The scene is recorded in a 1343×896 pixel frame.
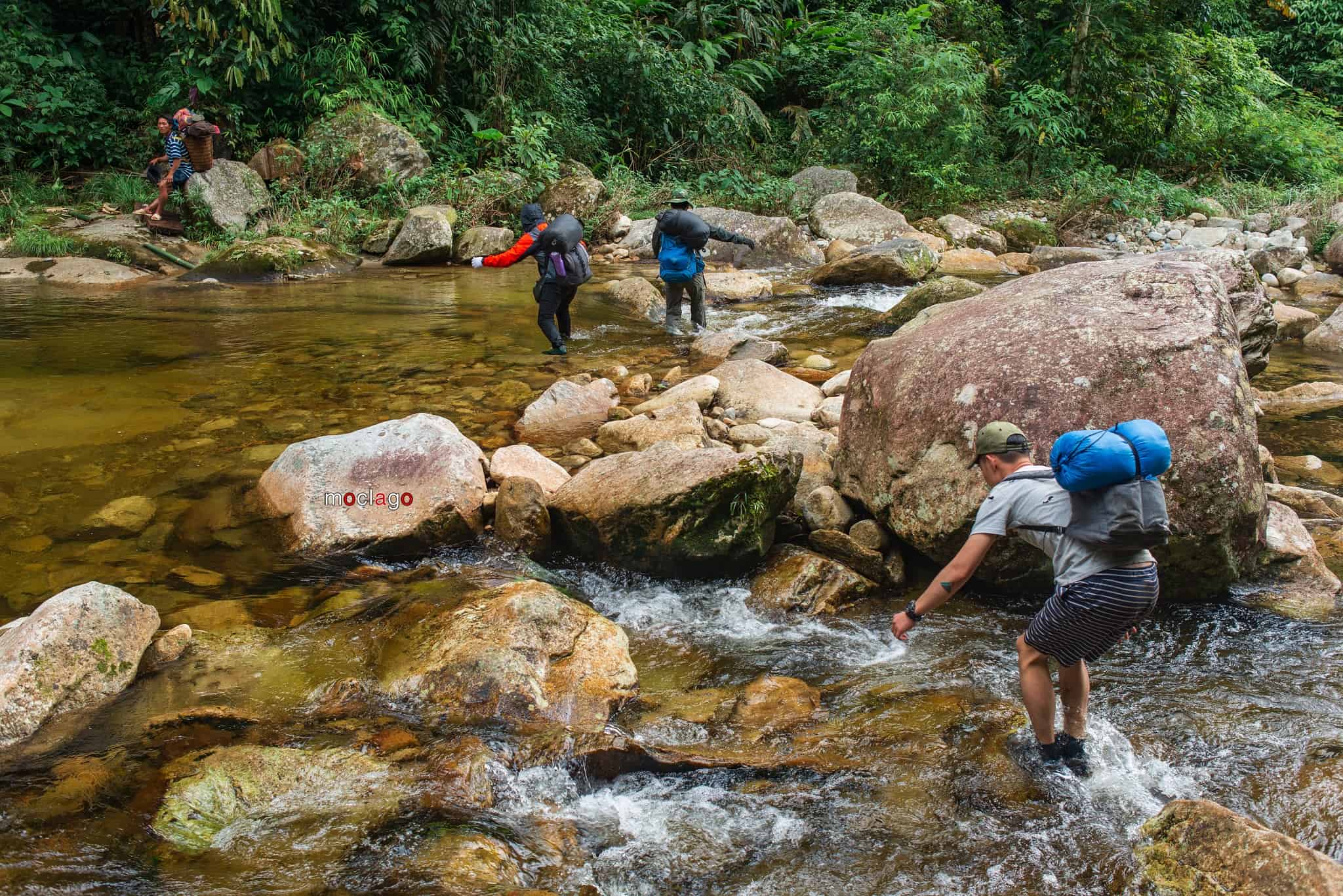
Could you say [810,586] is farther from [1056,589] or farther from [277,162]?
[277,162]

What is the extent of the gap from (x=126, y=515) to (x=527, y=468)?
2388 millimetres

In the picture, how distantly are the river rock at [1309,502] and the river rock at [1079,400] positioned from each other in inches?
48.4

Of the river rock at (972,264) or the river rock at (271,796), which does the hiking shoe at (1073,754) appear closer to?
the river rock at (271,796)

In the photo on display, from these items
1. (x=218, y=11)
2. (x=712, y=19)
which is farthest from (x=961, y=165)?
(x=218, y=11)

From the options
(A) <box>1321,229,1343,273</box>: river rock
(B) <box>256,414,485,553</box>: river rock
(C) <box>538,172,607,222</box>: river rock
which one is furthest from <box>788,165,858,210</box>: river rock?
(B) <box>256,414,485,553</box>: river rock

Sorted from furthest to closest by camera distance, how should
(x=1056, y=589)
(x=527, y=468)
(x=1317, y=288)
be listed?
(x=1317, y=288) → (x=527, y=468) → (x=1056, y=589)

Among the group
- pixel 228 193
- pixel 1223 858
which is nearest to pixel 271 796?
pixel 1223 858

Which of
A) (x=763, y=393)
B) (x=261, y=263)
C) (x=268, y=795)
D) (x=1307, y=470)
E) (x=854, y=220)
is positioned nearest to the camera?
(x=268, y=795)

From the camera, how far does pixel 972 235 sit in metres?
15.9

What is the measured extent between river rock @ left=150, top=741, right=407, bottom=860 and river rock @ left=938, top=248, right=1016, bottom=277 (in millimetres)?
12079

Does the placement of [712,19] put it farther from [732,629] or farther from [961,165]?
[732,629]

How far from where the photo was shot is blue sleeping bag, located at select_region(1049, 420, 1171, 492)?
296 centimetres

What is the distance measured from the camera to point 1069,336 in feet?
15.4

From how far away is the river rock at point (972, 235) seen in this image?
15.8m
